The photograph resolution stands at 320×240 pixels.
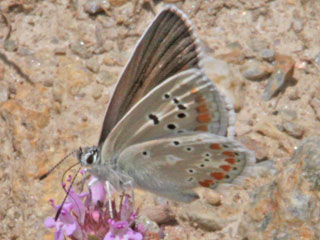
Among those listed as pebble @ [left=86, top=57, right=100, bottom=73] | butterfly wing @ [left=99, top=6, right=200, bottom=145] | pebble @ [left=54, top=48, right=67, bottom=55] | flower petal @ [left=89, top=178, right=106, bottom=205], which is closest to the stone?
butterfly wing @ [left=99, top=6, right=200, bottom=145]

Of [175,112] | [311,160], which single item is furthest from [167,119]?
[311,160]

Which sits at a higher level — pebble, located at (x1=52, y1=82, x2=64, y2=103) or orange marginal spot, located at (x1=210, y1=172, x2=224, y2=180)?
orange marginal spot, located at (x1=210, y1=172, x2=224, y2=180)

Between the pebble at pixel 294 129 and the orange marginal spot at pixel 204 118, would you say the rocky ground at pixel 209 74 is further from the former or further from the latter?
the orange marginal spot at pixel 204 118

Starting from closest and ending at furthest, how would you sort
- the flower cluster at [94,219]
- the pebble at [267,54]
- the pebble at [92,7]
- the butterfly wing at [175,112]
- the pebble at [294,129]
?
the flower cluster at [94,219], the butterfly wing at [175,112], the pebble at [294,129], the pebble at [267,54], the pebble at [92,7]

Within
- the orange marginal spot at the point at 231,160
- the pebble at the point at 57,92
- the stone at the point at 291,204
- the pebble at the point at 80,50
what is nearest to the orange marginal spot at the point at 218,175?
the orange marginal spot at the point at 231,160

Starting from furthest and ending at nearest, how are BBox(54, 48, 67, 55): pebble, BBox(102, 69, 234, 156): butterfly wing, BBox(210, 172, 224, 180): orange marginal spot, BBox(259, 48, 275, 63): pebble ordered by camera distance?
1. BBox(54, 48, 67, 55): pebble
2. BBox(259, 48, 275, 63): pebble
3. BBox(210, 172, 224, 180): orange marginal spot
4. BBox(102, 69, 234, 156): butterfly wing

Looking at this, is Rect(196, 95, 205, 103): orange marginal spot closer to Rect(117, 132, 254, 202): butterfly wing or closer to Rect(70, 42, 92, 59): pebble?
Rect(117, 132, 254, 202): butterfly wing
